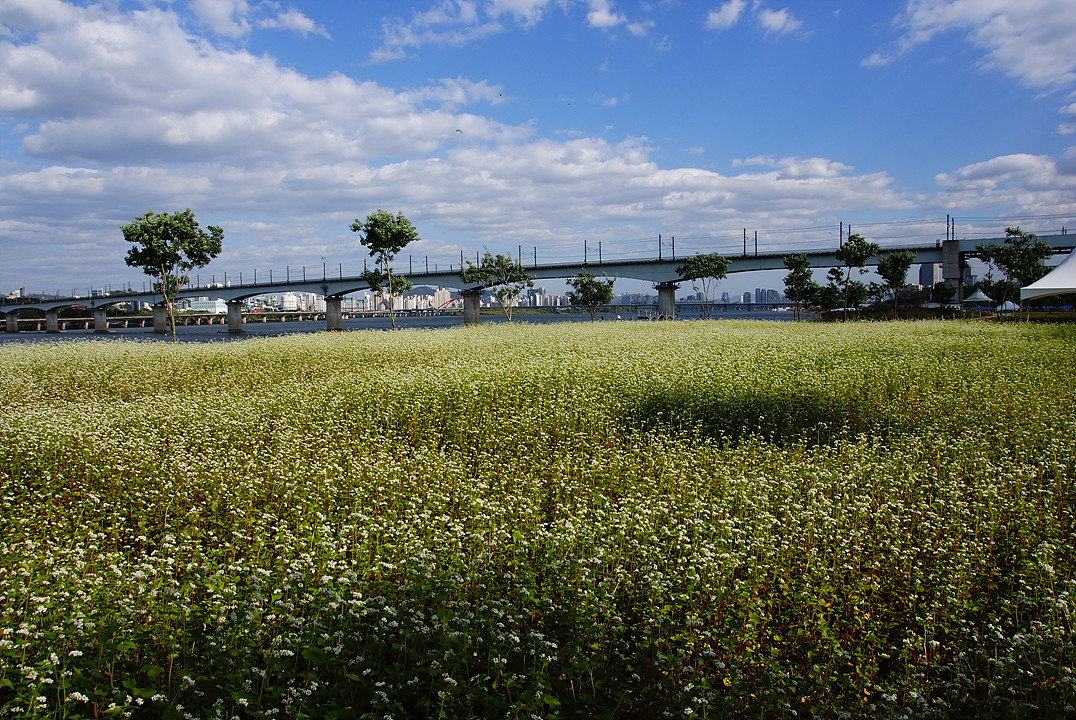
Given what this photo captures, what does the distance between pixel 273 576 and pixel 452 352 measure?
47.7ft

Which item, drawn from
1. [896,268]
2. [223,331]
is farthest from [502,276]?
[223,331]

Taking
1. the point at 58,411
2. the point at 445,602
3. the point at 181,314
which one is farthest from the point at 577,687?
the point at 181,314

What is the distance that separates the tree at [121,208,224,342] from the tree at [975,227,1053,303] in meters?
55.8

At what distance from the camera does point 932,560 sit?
4.46 metres

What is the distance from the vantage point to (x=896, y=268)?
5025 centimetres

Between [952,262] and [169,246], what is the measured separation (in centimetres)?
6371

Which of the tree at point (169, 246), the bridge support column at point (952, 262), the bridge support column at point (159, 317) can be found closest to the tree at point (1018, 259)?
the bridge support column at point (952, 262)

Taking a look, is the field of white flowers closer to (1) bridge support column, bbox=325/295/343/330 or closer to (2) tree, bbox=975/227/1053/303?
(2) tree, bbox=975/227/1053/303

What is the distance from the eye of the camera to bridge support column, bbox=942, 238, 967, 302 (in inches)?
2176

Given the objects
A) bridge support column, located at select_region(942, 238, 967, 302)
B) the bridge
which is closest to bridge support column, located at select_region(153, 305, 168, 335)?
the bridge

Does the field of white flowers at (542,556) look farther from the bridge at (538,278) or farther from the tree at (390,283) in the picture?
the bridge at (538,278)

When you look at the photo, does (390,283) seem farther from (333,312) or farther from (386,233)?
(333,312)

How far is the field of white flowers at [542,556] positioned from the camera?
298cm

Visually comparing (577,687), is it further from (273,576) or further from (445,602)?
(273,576)
